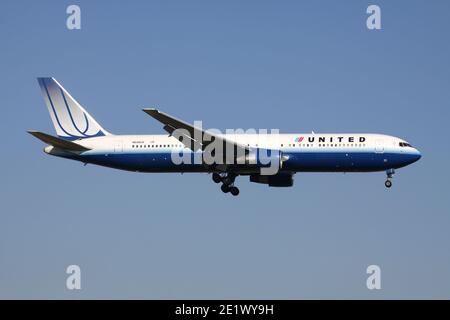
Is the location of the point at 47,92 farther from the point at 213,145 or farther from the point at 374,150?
the point at 374,150

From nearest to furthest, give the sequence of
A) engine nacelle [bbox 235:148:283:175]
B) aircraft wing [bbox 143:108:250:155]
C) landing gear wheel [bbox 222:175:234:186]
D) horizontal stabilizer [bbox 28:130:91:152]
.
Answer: aircraft wing [bbox 143:108:250:155]
engine nacelle [bbox 235:148:283:175]
horizontal stabilizer [bbox 28:130:91:152]
landing gear wheel [bbox 222:175:234:186]

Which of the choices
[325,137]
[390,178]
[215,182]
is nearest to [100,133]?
[215,182]

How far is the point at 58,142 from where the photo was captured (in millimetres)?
68188

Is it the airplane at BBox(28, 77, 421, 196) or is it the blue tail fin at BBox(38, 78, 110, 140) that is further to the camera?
the blue tail fin at BBox(38, 78, 110, 140)

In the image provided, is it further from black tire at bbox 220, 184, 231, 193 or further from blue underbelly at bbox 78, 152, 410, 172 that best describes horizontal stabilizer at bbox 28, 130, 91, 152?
black tire at bbox 220, 184, 231, 193

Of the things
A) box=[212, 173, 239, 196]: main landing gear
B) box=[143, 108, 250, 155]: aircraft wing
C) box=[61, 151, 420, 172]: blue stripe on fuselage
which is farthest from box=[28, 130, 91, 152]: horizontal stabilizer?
box=[212, 173, 239, 196]: main landing gear

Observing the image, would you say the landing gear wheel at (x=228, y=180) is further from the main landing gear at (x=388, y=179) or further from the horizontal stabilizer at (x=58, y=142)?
the main landing gear at (x=388, y=179)

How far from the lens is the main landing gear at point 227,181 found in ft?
222

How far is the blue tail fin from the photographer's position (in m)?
72.0

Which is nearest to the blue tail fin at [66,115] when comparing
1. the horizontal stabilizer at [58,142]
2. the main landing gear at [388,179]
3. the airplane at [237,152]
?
the airplane at [237,152]

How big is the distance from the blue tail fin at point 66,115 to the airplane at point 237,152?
1.39 meters

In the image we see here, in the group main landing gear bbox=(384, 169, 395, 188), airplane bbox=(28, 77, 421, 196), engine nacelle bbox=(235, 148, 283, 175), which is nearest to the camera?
engine nacelle bbox=(235, 148, 283, 175)

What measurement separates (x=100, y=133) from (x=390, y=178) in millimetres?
22460

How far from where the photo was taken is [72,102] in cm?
7362
